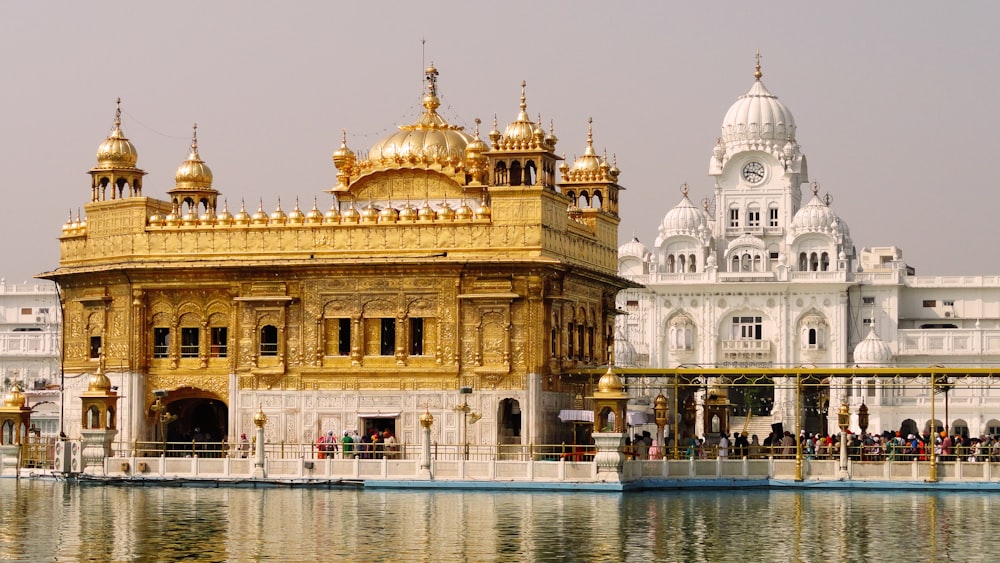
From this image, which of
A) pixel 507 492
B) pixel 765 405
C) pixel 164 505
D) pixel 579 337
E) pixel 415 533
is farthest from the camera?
pixel 765 405

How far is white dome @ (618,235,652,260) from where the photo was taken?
95.1 meters

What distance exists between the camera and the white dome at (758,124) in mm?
97250

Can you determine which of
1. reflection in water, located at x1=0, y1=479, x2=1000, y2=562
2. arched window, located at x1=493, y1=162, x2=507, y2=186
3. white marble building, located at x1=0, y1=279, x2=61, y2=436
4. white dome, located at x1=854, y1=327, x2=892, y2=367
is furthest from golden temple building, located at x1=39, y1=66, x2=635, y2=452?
white dome, located at x1=854, y1=327, x2=892, y2=367

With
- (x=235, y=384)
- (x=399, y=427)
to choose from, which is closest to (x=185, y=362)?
(x=235, y=384)

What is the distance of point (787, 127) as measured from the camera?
321 feet

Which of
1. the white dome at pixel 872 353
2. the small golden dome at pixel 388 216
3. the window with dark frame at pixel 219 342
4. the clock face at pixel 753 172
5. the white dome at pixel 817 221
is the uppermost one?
the clock face at pixel 753 172

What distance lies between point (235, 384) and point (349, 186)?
5.71 metres

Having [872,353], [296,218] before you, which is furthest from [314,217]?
[872,353]

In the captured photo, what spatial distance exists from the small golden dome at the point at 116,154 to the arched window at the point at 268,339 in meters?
5.68

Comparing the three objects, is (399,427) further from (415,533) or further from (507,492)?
(415,533)

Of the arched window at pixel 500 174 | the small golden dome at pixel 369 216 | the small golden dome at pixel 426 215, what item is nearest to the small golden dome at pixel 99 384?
the small golden dome at pixel 369 216

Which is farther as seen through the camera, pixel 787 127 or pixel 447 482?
pixel 787 127

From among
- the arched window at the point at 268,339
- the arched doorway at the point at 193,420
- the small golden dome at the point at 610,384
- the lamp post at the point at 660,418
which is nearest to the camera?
the small golden dome at the point at 610,384

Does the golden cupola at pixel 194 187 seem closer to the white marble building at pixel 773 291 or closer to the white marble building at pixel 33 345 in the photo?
the white marble building at pixel 33 345
